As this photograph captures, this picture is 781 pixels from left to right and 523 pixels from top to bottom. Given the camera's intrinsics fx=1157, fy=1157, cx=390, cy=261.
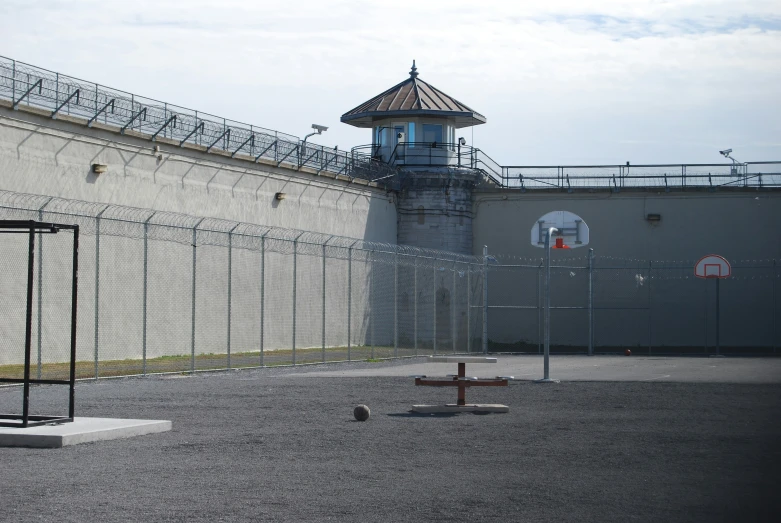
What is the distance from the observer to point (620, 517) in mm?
6211

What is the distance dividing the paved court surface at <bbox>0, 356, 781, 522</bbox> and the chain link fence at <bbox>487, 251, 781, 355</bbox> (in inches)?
831

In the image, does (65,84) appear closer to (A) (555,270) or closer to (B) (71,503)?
(B) (71,503)

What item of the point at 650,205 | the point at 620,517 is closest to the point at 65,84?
the point at 620,517

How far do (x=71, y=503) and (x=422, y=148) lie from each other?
104 ft

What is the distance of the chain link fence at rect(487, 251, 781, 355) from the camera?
1403 inches

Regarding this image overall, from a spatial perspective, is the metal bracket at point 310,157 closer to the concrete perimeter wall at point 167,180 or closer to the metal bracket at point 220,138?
the concrete perimeter wall at point 167,180

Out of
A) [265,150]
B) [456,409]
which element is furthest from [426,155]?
[456,409]

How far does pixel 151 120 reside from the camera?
2406 centimetres

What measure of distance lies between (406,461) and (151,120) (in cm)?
1693

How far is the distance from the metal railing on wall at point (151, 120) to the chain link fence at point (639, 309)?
750 centimetres

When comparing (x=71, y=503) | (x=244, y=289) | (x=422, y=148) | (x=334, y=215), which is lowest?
(x=71, y=503)

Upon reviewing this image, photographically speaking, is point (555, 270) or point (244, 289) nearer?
point (244, 289)

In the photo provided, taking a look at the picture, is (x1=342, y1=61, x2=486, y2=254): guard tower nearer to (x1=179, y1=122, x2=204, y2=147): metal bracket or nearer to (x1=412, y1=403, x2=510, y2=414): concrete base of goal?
(x1=179, y1=122, x2=204, y2=147): metal bracket

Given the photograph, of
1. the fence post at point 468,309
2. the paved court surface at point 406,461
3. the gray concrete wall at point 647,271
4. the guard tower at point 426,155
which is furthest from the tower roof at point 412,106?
the paved court surface at point 406,461
